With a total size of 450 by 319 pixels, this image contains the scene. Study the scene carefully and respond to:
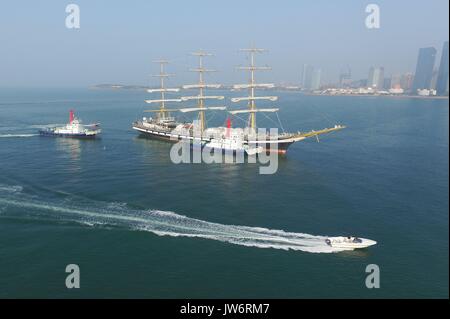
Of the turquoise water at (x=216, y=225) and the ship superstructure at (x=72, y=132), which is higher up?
the ship superstructure at (x=72, y=132)

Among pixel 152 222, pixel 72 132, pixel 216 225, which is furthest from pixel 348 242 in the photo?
pixel 72 132

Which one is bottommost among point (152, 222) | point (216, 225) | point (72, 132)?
point (216, 225)

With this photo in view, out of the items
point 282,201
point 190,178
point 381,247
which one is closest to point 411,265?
point 381,247

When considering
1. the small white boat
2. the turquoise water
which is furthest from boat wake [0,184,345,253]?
the small white boat

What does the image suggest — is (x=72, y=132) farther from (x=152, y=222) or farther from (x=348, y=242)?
(x=348, y=242)

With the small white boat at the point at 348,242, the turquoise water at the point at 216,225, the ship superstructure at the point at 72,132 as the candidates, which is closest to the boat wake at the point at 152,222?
the turquoise water at the point at 216,225

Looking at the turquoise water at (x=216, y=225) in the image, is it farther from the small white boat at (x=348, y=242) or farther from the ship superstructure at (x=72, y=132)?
the ship superstructure at (x=72, y=132)

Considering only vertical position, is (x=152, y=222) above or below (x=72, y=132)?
below

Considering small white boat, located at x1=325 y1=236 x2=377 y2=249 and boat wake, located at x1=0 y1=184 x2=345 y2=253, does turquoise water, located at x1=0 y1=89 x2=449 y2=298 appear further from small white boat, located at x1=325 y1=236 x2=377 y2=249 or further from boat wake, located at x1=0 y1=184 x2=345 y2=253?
small white boat, located at x1=325 y1=236 x2=377 y2=249
